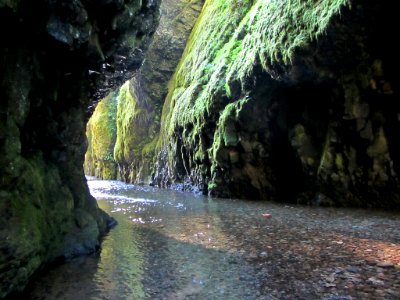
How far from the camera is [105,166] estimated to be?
44.2m

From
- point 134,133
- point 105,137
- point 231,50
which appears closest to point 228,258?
point 231,50

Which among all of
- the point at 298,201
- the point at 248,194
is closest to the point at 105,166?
the point at 248,194

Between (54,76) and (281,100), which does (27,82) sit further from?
(281,100)

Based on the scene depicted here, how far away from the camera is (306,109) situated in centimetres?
1298

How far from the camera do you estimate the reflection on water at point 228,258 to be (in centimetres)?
491

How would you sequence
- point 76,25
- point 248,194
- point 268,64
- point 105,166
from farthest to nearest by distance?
point 105,166, point 248,194, point 268,64, point 76,25

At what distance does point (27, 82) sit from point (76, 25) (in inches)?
56.6

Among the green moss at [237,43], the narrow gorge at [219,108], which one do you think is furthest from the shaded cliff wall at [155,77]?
the narrow gorge at [219,108]

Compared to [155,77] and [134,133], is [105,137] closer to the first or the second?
[134,133]

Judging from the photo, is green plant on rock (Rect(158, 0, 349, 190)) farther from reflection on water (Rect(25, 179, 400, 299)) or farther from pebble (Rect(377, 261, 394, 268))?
pebble (Rect(377, 261, 394, 268))

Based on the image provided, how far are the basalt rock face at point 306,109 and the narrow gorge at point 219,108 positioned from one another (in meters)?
0.04

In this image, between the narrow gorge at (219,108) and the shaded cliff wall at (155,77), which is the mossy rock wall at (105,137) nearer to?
the shaded cliff wall at (155,77)

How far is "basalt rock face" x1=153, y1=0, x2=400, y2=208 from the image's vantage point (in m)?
10.3

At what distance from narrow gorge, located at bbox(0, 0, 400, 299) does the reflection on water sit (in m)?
0.67
